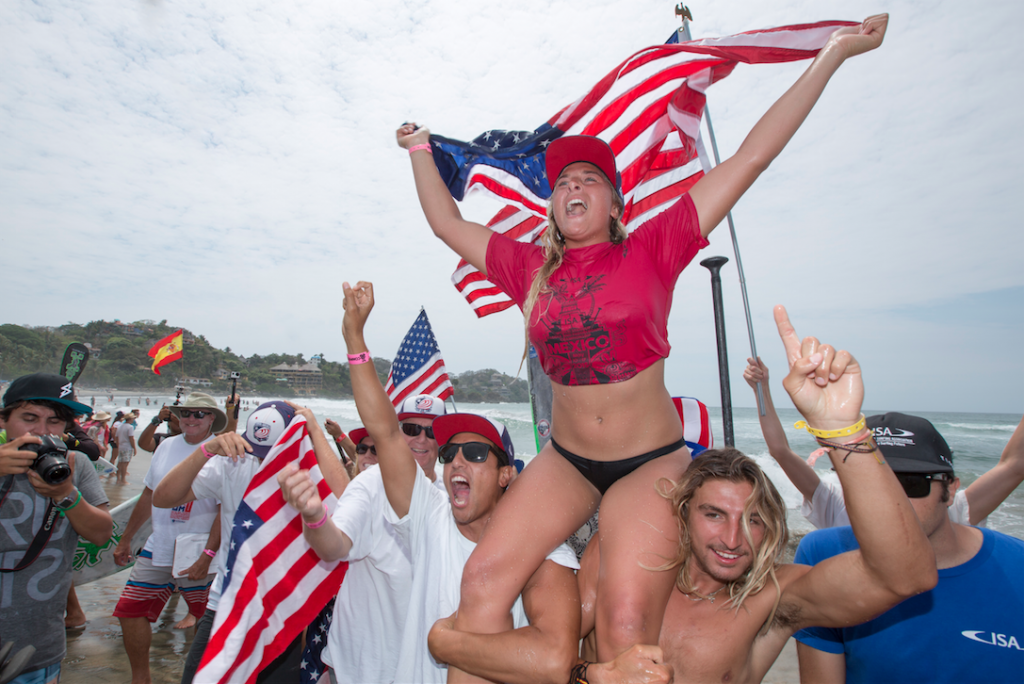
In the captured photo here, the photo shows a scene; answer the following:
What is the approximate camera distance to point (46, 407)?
11.1 ft

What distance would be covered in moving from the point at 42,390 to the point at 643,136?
14.4 feet

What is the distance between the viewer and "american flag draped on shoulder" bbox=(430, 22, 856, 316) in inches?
123

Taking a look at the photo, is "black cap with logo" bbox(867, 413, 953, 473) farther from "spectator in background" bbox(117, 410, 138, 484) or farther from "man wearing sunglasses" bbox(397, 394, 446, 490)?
"spectator in background" bbox(117, 410, 138, 484)

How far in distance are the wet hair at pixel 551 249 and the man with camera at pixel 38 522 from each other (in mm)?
2821

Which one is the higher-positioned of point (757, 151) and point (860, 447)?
point (757, 151)

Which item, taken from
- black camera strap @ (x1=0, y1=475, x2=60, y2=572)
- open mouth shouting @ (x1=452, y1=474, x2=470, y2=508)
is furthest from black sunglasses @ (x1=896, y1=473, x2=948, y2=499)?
black camera strap @ (x1=0, y1=475, x2=60, y2=572)

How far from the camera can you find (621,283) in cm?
229

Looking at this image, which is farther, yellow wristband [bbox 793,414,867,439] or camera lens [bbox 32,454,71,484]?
camera lens [bbox 32,454,71,484]

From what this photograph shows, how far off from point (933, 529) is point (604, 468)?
4.85 ft

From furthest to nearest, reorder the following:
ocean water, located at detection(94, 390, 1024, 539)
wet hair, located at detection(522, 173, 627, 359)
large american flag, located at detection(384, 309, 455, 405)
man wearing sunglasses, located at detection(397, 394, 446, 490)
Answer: ocean water, located at detection(94, 390, 1024, 539) < large american flag, located at detection(384, 309, 455, 405) < man wearing sunglasses, located at detection(397, 394, 446, 490) < wet hair, located at detection(522, 173, 627, 359)

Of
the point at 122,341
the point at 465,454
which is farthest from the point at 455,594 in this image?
the point at 122,341

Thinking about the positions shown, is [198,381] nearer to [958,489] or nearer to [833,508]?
[833,508]

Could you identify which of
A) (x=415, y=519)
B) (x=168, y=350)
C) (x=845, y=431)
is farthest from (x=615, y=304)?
(x=168, y=350)

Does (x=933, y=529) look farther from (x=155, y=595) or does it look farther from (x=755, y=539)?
(x=155, y=595)
